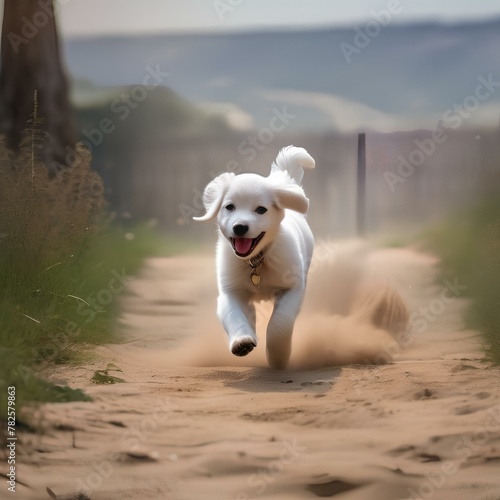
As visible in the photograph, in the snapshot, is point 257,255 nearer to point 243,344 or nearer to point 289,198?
point 289,198


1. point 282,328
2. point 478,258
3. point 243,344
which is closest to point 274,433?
point 243,344

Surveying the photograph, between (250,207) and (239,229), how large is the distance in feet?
0.81

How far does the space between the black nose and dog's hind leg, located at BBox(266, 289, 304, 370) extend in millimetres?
725

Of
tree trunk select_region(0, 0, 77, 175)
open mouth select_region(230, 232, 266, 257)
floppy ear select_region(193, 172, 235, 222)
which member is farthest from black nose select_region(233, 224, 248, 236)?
tree trunk select_region(0, 0, 77, 175)

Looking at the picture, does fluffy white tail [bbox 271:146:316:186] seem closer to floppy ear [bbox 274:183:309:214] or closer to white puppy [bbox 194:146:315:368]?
white puppy [bbox 194:146:315:368]

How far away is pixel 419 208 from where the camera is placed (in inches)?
442

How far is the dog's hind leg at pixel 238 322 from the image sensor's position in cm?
629

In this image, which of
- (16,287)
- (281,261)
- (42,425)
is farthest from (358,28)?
(42,425)

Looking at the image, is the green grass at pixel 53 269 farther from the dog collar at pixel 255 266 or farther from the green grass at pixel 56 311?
the dog collar at pixel 255 266

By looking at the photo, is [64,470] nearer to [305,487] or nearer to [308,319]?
[305,487]

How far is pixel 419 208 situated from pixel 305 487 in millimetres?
7465

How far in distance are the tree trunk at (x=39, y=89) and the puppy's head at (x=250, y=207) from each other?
4.93m

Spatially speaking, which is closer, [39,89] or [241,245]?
[241,245]

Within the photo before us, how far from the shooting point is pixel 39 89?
37.7 feet
